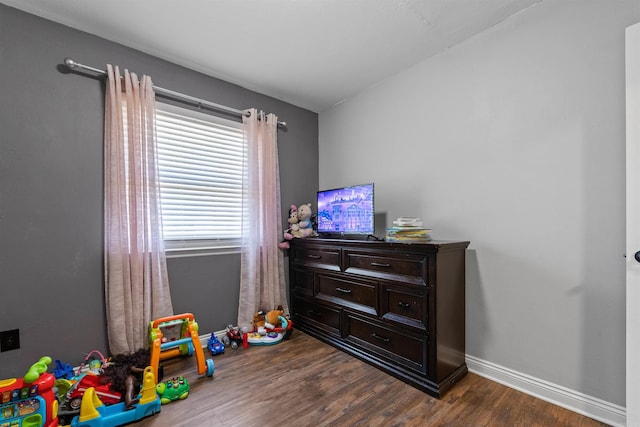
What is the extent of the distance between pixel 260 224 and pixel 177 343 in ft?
4.02

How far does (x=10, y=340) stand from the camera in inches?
69.5

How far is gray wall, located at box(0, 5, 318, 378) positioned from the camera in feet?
5.88

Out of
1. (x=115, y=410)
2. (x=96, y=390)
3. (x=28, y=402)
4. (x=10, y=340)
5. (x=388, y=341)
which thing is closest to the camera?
A: (x=28, y=402)

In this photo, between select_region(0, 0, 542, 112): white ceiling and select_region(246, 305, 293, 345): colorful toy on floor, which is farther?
select_region(246, 305, 293, 345): colorful toy on floor

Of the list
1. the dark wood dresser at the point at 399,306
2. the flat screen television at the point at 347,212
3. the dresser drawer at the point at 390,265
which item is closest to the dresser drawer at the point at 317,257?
the dark wood dresser at the point at 399,306

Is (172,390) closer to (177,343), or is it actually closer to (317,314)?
(177,343)

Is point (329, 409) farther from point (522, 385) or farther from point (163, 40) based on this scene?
point (163, 40)

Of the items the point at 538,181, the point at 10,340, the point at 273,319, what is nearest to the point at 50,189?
the point at 10,340

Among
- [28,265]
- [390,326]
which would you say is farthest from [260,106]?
[390,326]

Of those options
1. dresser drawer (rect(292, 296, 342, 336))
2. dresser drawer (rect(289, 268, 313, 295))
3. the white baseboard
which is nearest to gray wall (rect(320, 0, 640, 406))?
the white baseboard

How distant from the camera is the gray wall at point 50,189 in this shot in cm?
179

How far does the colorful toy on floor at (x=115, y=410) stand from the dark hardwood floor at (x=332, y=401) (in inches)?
2.2

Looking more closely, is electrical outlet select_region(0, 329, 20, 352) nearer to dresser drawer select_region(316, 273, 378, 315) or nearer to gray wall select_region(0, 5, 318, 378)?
gray wall select_region(0, 5, 318, 378)

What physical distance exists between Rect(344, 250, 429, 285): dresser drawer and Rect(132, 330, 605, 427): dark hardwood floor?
0.71 meters
